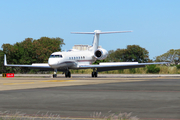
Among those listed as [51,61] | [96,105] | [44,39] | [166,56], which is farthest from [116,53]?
[96,105]

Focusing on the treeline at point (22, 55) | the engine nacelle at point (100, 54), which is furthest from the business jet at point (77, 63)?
the treeline at point (22, 55)

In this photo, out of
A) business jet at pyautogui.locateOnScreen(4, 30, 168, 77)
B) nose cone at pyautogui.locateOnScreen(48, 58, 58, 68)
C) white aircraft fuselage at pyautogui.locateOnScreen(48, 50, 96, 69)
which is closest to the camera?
nose cone at pyautogui.locateOnScreen(48, 58, 58, 68)

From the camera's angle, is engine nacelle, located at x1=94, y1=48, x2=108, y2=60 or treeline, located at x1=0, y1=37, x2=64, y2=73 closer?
engine nacelle, located at x1=94, y1=48, x2=108, y2=60

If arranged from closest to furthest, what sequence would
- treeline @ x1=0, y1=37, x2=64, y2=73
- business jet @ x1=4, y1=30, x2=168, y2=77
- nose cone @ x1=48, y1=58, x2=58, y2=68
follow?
1. nose cone @ x1=48, y1=58, x2=58, y2=68
2. business jet @ x1=4, y1=30, x2=168, y2=77
3. treeline @ x1=0, y1=37, x2=64, y2=73

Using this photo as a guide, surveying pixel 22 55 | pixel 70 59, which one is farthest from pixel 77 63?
pixel 22 55

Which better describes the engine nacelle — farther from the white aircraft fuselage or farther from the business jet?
the white aircraft fuselage

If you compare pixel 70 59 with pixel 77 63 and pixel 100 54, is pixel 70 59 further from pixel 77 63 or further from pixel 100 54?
pixel 100 54

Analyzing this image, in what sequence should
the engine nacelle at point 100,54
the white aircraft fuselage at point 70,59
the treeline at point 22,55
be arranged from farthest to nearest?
1. the treeline at point 22,55
2. the engine nacelle at point 100,54
3. the white aircraft fuselage at point 70,59

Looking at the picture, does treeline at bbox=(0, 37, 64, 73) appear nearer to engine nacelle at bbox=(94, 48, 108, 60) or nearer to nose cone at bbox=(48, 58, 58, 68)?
engine nacelle at bbox=(94, 48, 108, 60)

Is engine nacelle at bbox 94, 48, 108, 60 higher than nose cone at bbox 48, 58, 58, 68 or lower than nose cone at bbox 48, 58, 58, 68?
higher

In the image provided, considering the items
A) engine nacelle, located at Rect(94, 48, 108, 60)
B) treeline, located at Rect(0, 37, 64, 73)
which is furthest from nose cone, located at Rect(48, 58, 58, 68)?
treeline, located at Rect(0, 37, 64, 73)

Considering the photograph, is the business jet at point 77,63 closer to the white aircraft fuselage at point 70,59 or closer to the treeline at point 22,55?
the white aircraft fuselage at point 70,59

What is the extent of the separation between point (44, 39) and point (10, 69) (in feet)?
145

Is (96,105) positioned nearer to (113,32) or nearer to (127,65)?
(127,65)
